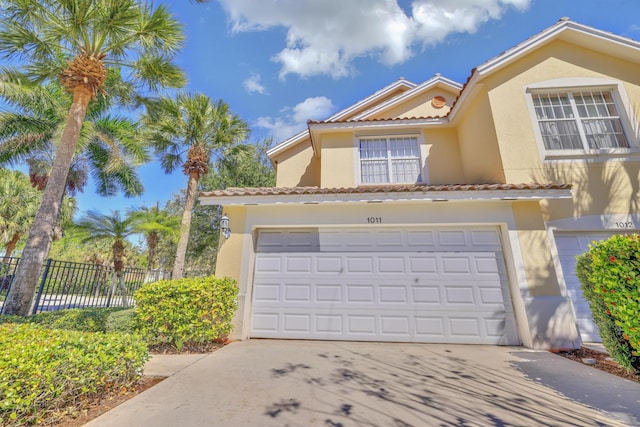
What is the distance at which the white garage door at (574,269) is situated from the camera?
6.35 metres

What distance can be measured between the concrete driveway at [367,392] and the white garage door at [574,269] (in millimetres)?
1874

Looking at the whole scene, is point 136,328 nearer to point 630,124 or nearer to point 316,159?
point 316,159

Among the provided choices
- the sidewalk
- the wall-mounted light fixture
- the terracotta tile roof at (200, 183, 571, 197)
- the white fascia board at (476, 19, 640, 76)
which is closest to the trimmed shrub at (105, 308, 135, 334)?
the sidewalk

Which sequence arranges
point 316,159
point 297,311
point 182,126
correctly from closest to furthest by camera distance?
point 297,311
point 316,159
point 182,126

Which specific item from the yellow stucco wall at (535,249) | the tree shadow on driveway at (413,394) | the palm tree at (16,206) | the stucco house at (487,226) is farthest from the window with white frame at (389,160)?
the palm tree at (16,206)

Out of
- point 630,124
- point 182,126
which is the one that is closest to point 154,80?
point 182,126

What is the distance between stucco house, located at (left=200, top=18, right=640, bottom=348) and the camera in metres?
6.49

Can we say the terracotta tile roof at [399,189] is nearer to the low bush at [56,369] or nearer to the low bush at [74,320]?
the low bush at [74,320]

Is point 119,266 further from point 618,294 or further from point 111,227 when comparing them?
point 618,294

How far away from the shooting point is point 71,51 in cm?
841

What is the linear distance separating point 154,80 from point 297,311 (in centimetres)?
963

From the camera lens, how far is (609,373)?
176 inches

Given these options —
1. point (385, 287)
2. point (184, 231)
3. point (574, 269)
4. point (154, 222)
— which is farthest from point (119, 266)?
point (574, 269)

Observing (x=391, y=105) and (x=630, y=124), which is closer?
(x=630, y=124)
